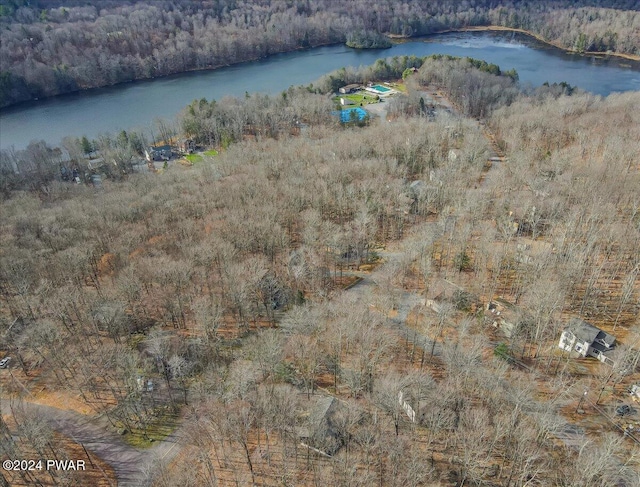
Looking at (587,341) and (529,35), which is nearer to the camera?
(587,341)

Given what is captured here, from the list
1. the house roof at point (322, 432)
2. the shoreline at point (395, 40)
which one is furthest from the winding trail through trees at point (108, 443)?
the shoreline at point (395, 40)

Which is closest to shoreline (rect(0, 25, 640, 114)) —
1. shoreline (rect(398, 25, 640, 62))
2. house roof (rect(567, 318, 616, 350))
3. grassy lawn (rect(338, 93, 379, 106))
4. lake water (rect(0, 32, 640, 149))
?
shoreline (rect(398, 25, 640, 62))

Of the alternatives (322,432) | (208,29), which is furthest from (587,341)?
(208,29)

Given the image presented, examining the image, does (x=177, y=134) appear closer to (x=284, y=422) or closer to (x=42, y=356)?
(x=42, y=356)

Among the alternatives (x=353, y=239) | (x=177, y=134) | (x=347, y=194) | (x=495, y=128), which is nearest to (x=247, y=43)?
(x=177, y=134)

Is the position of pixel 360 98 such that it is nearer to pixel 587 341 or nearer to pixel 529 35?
pixel 587 341

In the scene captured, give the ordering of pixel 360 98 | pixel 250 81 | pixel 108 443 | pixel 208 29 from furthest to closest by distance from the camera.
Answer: pixel 208 29 < pixel 250 81 < pixel 360 98 < pixel 108 443

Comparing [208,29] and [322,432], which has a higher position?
[208,29]

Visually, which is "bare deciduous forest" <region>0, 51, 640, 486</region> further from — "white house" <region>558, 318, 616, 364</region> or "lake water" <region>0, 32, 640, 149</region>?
"lake water" <region>0, 32, 640, 149</region>
